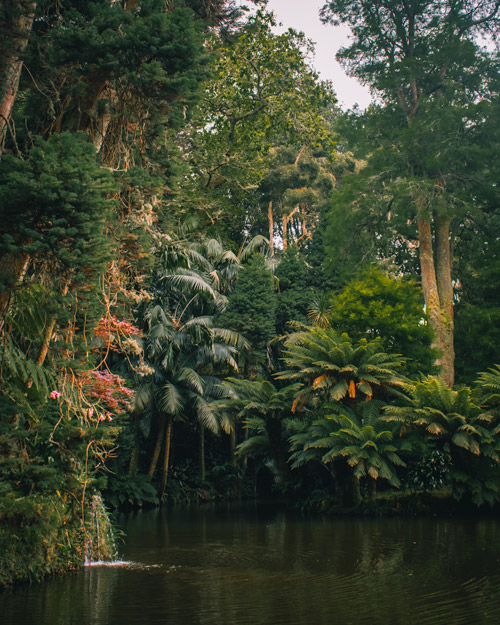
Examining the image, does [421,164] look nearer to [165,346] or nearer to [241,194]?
[241,194]

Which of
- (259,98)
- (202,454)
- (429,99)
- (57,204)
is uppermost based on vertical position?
(429,99)

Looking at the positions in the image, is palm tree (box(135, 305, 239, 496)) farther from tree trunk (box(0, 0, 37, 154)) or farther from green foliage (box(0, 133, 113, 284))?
green foliage (box(0, 133, 113, 284))

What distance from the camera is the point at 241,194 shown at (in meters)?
19.1

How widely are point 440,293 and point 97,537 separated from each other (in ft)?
58.3

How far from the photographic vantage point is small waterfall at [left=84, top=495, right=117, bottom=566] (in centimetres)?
864

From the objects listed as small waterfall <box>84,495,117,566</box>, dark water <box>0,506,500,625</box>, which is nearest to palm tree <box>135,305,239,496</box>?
dark water <box>0,506,500,625</box>

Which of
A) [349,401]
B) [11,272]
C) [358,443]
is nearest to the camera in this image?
[11,272]

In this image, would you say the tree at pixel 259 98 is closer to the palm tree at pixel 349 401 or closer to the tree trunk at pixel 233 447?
the palm tree at pixel 349 401

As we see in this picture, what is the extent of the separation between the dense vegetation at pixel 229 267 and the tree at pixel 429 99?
0.10 metres

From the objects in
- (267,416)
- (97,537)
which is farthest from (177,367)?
(97,537)

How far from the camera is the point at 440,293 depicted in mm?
23484

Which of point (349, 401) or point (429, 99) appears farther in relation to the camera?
point (429, 99)

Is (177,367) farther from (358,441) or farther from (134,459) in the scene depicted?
(358,441)

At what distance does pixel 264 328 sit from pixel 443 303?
6.91 metres
